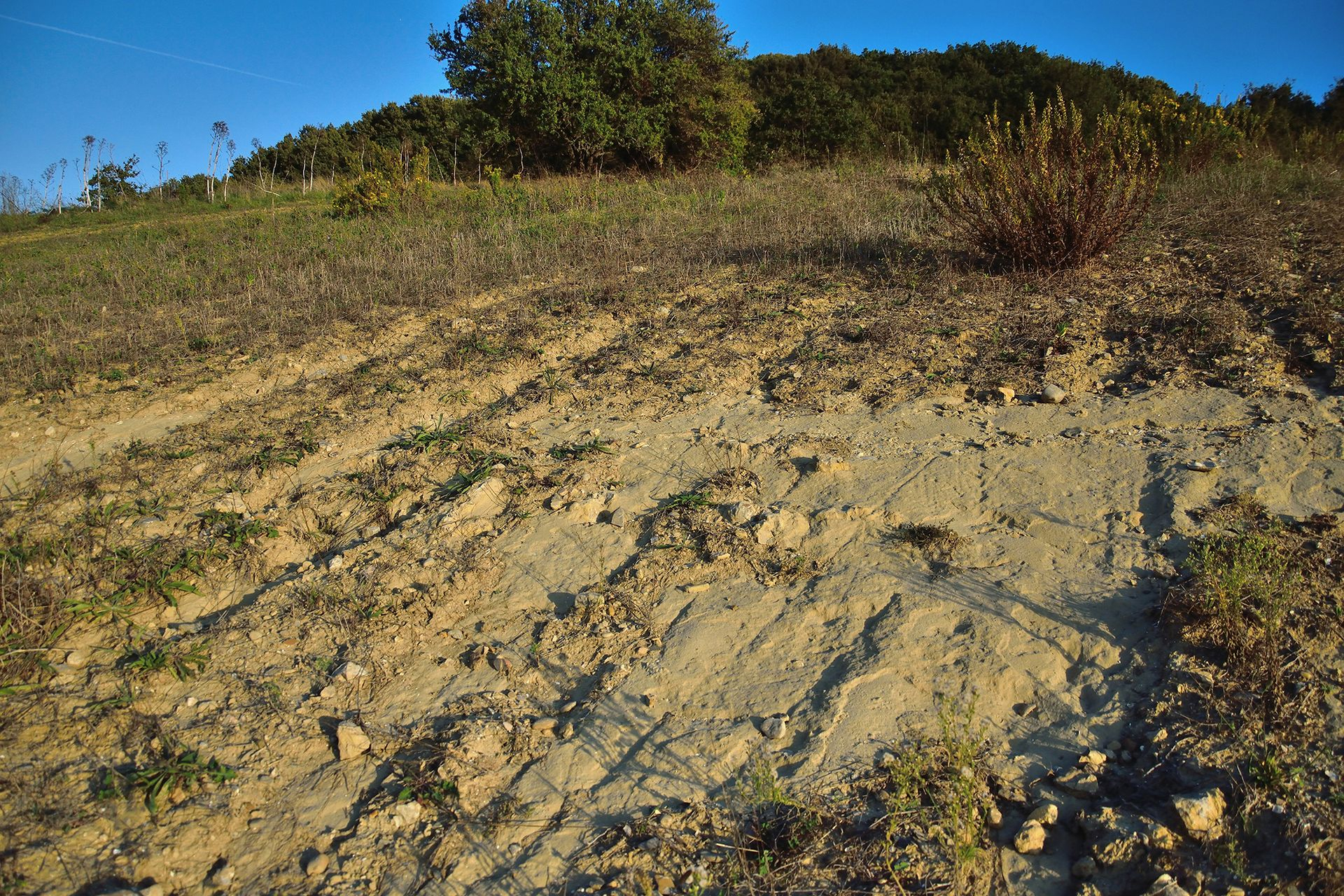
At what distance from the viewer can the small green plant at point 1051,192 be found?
516 cm

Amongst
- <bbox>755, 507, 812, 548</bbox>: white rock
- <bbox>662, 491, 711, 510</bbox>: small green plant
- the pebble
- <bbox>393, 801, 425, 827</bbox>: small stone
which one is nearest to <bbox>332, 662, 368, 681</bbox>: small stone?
<bbox>393, 801, 425, 827</bbox>: small stone

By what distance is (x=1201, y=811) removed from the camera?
1992mm

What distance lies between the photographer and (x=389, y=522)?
365 centimetres

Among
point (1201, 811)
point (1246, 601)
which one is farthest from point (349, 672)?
point (1246, 601)

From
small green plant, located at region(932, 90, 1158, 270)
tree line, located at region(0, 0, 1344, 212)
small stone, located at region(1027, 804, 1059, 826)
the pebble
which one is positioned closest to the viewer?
small stone, located at region(1027, 804, 1059, 826)

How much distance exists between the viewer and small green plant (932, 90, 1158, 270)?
16.9 feet

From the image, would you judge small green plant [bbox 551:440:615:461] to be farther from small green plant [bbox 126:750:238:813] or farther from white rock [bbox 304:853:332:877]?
white rock [bbox 304:853:332:877]

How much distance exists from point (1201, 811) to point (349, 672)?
2.67 metres

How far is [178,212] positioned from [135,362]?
1273cm

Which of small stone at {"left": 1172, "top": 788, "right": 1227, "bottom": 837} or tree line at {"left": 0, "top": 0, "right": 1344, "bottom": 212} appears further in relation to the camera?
tree line at {"left": 0, "top": 0, "right": 1344, "bottom": 212}

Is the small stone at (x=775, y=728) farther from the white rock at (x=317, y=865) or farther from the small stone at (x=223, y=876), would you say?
the small stone at (x=223, y=876)

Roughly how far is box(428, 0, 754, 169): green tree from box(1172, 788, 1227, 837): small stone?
13448 mm

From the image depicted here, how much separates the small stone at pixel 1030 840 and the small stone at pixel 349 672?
7.18ft

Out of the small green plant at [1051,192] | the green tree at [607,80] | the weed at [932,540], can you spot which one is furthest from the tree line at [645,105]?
the weed at [932,540]
